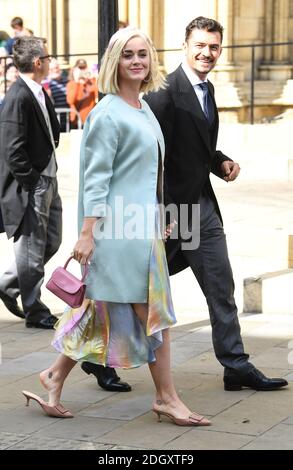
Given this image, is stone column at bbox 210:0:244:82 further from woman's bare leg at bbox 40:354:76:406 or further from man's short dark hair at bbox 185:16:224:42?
woman's bare leg at bbox 40:354:76:406

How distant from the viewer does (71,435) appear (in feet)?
18.5

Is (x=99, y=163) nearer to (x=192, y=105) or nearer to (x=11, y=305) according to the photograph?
(x=192, y=105)

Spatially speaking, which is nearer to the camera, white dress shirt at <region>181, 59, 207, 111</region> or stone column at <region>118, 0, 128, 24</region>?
white dress shirt at <region>181, 59, 207, 111</region>

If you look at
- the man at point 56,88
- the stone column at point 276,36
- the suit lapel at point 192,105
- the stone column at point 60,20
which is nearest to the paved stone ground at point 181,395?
the suit lapel at point 192,105

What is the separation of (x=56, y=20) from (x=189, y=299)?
466 inches

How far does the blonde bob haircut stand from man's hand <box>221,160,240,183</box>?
0.88 m

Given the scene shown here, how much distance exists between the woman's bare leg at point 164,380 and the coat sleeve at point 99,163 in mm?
525

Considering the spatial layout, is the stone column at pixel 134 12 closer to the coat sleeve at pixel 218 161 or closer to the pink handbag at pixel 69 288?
the coat sleeve at pixel 218 161

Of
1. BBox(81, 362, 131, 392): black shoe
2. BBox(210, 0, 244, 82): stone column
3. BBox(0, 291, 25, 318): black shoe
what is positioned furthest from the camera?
BBox(210, 0, 244, 82): stone column

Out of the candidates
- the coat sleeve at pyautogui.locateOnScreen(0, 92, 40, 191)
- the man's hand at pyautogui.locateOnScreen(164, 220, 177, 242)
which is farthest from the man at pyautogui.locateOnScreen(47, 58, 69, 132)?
the man's hand at pyautogui.locateOnScreen(164, 220, 177, 242)

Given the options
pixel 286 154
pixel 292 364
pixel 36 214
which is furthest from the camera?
pixel 286 154

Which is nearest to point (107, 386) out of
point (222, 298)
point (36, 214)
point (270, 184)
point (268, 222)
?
point (222, 298)

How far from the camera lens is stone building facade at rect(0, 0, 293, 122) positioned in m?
18.8
